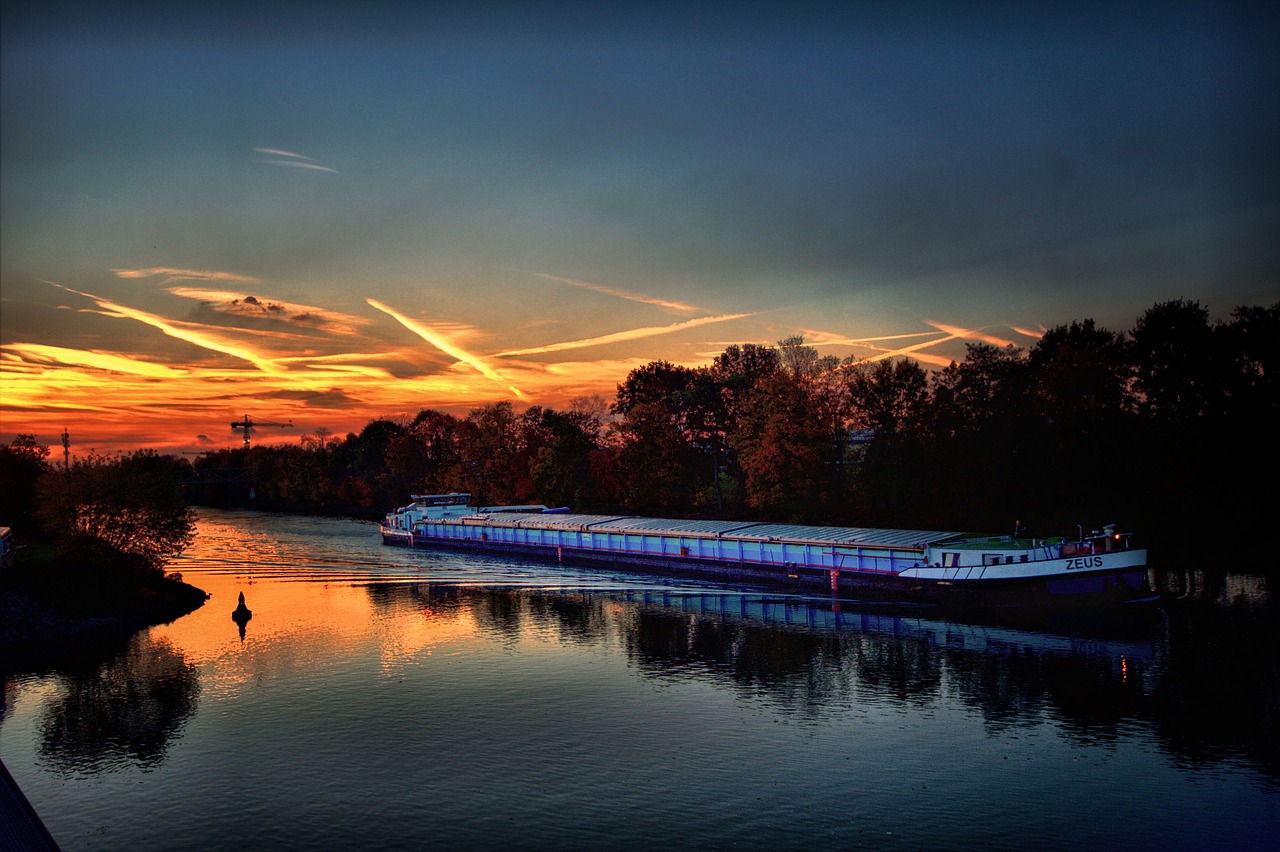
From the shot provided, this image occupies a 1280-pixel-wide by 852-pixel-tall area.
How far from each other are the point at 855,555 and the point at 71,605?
56.1m

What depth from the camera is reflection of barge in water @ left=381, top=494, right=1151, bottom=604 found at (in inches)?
2381

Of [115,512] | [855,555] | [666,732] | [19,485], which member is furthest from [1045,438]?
[19,485]

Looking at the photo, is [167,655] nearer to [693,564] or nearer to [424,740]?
[424,740]

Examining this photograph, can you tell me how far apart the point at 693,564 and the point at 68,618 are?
49.6m

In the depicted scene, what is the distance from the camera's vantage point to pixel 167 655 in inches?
2052

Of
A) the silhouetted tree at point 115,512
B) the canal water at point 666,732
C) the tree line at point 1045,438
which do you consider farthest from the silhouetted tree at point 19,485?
the tree line at point 1045,438

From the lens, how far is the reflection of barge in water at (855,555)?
60.5 metres

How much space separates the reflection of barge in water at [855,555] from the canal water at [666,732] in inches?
150

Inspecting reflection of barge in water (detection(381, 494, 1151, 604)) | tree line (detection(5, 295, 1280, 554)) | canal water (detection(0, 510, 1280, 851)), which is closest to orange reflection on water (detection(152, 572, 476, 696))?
canal water (detection(0, 510, 1280, 851))

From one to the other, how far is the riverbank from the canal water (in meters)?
3.65

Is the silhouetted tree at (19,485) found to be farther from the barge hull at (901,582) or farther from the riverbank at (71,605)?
the barge hull at (901,582)

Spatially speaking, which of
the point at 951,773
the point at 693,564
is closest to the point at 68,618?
the point at 693,564

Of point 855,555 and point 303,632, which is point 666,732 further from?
point 855,555

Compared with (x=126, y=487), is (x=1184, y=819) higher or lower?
lower
